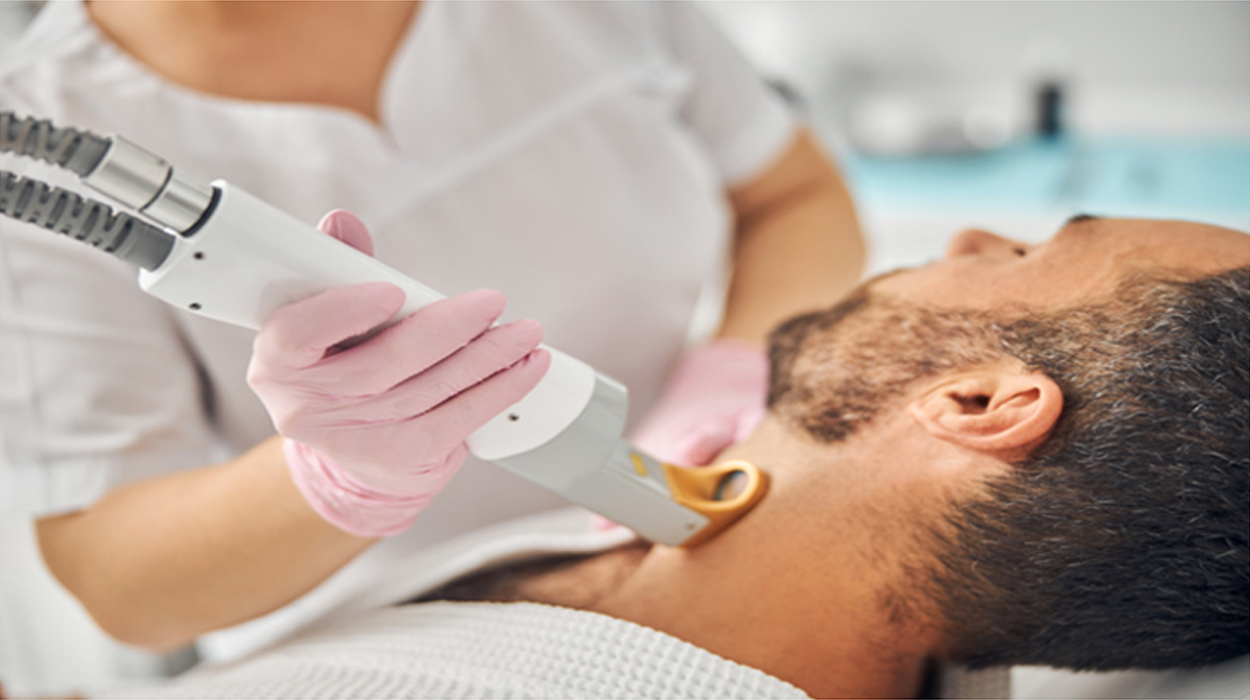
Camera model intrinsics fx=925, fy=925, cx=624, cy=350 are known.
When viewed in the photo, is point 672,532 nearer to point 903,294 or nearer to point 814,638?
point 814,638

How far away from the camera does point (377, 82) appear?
0.75 metres

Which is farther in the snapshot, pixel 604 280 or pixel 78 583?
pixel 604 280

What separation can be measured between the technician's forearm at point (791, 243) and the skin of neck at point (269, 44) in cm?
54

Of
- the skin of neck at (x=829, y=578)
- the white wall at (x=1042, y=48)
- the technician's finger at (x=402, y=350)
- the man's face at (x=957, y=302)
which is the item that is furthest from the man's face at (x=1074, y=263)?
the white wall at (x=1042, y=48)

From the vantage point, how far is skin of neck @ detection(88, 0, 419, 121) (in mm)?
570

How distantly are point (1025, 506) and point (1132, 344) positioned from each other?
0.13m

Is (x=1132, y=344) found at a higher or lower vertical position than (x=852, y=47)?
higher

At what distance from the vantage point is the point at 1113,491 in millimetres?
630

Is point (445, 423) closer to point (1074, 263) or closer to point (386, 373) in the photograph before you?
point (386, 373)

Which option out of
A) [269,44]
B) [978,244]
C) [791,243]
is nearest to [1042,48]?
[791,243]

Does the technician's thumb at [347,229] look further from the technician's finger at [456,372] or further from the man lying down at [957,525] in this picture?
the man lying down at [957,525]

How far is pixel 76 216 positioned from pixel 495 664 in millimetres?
402

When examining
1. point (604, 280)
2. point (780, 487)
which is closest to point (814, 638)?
point (780, 487)

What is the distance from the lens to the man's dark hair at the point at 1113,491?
622 millimetres
